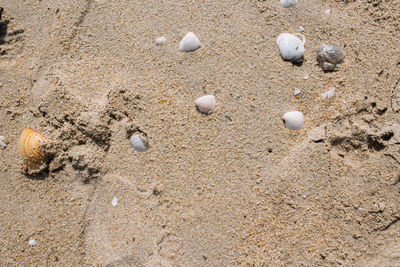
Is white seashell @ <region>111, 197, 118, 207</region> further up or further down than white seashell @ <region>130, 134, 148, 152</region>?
further down

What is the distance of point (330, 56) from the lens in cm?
211

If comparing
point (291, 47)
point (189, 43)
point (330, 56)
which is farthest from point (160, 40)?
point (330, 56)

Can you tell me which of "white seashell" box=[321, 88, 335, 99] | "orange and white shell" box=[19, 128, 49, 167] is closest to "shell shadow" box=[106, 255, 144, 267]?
"orange and white shell" box=[19, 128, 49, 167]

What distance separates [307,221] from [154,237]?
1.06 meters

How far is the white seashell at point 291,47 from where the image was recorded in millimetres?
2125

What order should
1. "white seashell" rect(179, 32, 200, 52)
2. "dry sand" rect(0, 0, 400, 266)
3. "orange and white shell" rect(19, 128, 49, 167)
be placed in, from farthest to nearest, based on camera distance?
1. "white seashell" rect(179, 32, 200, 52)
2. "orange and white shell" rect(19, 128, 49, 167)
3. "dry sand" rect(0, 0, 400, 266)

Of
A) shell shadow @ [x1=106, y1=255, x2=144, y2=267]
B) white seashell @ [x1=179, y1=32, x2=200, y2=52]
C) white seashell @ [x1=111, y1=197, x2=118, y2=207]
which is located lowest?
shell shadow @ [x1=106, y1=255, x2=144, y2=267]

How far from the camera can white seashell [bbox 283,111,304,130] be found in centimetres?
205

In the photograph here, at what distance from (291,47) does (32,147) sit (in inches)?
79.9

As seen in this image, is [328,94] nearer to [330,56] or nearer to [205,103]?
[330,56]

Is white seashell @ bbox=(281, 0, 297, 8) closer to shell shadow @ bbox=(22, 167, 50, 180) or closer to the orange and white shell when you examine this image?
the orange and white shell

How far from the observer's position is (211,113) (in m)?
2.13

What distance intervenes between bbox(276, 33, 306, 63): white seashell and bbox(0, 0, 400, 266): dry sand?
57 millimetres

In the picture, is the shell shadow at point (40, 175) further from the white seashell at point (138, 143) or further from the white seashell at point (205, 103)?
the white seashell at point (205, 103)
